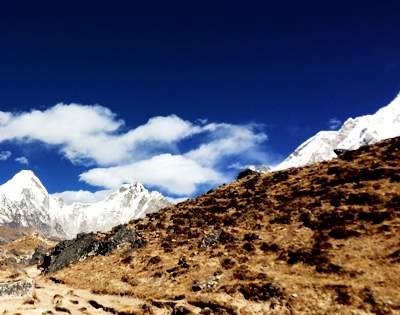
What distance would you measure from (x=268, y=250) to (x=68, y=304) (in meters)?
17.5

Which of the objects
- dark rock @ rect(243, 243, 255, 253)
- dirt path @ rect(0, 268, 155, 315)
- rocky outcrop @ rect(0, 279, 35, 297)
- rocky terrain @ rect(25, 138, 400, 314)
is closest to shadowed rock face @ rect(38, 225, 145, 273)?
rocky terrain @ rect(25, 138, 400, 314)

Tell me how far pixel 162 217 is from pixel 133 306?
3240 cm

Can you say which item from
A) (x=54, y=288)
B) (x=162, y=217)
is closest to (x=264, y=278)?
(x=54, y=288)

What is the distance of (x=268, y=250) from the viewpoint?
47625mm

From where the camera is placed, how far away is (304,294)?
119 ft

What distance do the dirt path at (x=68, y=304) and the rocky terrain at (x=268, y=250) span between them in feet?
1.60

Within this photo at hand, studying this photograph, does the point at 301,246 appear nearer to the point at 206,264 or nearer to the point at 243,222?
the point at 206,264

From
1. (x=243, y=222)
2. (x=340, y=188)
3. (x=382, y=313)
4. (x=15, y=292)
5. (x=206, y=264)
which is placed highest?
(x=340, y=188)

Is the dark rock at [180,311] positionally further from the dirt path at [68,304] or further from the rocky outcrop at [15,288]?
the rocky outcrop at [15,288]

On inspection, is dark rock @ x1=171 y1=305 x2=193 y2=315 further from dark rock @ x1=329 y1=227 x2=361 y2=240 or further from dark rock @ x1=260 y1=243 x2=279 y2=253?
dark rock @ x1=329 y1=227 x2=361 y2=240

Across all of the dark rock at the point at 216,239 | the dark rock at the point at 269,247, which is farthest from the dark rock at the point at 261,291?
the dark rock at the point at 216,239

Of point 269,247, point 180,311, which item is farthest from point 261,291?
point 269,247

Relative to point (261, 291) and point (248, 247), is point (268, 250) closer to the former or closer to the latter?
point (248, 247)

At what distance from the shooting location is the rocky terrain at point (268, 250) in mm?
36844
